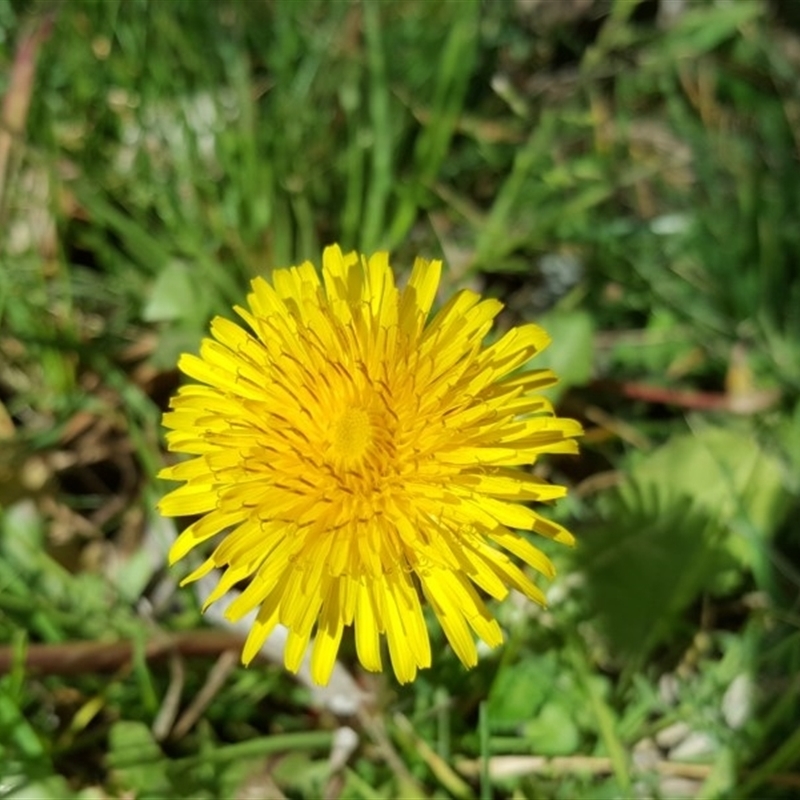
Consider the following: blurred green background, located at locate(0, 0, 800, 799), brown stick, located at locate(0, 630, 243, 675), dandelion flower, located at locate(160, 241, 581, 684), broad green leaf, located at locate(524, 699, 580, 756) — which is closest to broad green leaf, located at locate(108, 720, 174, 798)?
blurred green background, located at locate(0, 0, 800, 799)

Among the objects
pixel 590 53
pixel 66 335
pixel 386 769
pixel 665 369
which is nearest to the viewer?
pixel 386 769

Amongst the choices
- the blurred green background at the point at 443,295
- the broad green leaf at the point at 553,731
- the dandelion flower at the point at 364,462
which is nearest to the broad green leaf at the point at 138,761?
the blurred green background at the point at 443,295

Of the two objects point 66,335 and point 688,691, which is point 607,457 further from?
point 66,335

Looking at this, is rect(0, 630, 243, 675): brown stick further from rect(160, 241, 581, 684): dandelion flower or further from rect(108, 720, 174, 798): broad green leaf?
rect(160, 241, 581, 684): dandelion flower

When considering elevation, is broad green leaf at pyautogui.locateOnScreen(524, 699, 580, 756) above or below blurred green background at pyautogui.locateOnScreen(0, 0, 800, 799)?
below

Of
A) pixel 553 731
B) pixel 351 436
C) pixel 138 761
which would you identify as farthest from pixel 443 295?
pixel 138 761

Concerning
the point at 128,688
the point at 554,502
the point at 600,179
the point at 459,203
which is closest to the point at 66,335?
the point at 128,688

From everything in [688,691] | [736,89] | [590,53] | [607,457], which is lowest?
[688,691]

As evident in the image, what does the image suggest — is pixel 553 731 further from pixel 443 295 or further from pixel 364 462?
pixel 443 295
